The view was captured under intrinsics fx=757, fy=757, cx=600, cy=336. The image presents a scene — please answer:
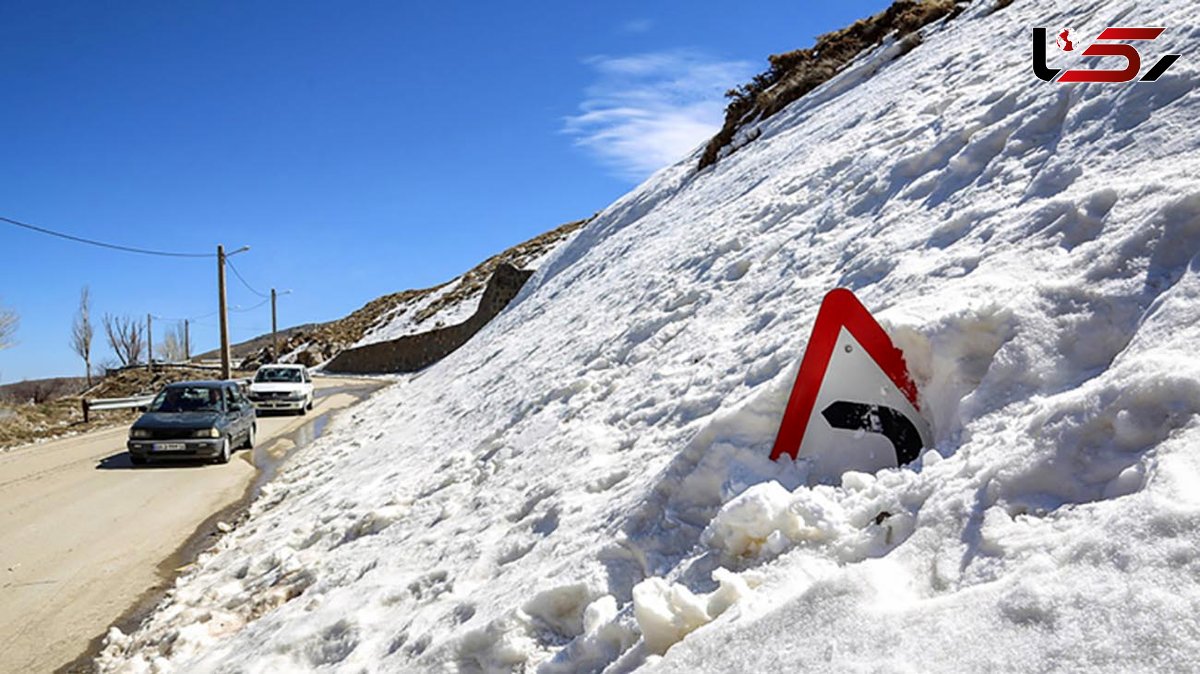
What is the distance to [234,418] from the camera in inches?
569

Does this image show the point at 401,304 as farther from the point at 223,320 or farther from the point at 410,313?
the point at 223,320

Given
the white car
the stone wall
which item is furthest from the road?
the stone wall

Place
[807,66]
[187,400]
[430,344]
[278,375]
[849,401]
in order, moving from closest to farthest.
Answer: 1. [849,401]
2. [187,400]
3. [807,66]
4. [278,375]
5. [430,344]

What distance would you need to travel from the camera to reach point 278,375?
23891 mm

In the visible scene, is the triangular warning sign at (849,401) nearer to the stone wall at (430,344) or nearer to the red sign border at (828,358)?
the red sign border at (828,358)

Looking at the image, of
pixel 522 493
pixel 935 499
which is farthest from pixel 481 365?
pixel 935 499

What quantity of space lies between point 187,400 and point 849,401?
14122 mm

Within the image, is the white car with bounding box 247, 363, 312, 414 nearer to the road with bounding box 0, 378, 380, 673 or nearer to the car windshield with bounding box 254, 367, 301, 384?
the car windshield with bounding box 254, 367, 301, 384

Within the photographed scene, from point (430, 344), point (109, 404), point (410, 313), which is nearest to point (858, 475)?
point (109, 404)

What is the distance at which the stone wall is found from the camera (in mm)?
34125

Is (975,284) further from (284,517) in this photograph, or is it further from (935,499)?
(284,517)

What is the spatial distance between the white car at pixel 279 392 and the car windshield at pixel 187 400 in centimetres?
803

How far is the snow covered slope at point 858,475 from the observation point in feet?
7.26

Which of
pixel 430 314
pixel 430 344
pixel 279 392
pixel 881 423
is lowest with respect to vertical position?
pixel 279 392
